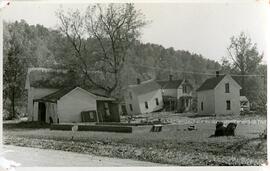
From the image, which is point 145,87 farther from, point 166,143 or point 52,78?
point 52,78

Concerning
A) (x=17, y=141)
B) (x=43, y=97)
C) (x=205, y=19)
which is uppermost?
(x=205, y=19)

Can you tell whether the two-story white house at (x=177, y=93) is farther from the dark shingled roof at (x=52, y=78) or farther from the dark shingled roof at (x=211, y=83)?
the dark shingled roof at (x=52, y=78)

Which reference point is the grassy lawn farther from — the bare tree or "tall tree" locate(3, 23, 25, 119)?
the bare tree

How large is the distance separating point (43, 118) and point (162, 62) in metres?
0.81

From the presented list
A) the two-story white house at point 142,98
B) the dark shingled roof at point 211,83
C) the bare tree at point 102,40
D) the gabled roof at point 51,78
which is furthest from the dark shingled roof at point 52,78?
the dark shingled roof at point 211,83

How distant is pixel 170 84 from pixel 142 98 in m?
0.19

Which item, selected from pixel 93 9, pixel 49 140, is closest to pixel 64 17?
pixel 93 9

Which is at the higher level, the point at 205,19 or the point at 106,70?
the point at 205,19

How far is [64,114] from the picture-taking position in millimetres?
4105

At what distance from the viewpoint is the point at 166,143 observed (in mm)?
4035

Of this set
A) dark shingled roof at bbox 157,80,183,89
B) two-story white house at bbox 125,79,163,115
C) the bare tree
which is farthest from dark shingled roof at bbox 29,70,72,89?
dark shingled roof at bbox 157,80,183,89

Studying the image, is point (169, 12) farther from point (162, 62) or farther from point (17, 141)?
Answer: point (17, 141)

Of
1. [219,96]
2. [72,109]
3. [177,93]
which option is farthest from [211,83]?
[72,109]

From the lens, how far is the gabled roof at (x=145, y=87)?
4082 millimetres
